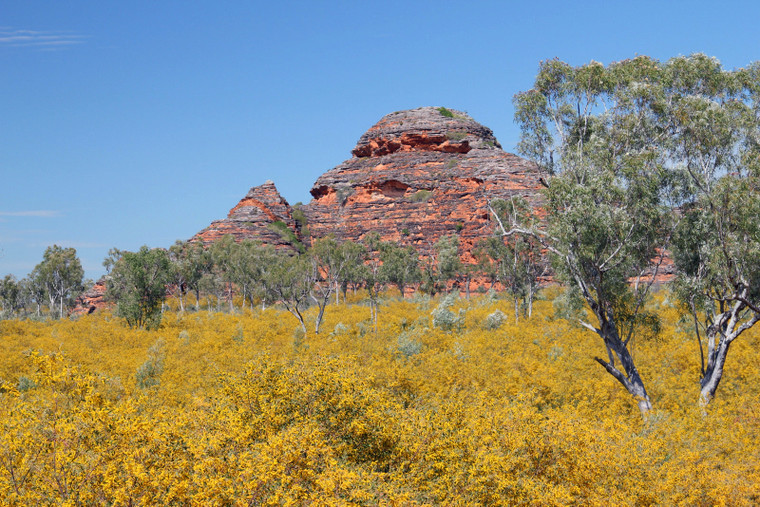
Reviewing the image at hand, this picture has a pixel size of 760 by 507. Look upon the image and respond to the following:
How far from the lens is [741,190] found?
64.4ft

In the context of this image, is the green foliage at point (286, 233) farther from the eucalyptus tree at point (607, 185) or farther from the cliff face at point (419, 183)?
the eucalyptus tree at point (607, 185)

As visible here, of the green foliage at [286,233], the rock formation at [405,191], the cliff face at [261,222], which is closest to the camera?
the rock formation at [405,191]

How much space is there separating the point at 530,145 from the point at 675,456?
1361 cm

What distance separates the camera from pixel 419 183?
338ft

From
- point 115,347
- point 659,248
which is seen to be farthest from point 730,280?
point 115,347

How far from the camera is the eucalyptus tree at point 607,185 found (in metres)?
19.9

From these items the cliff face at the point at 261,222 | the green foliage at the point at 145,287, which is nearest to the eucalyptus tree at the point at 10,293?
the cliff face at the point at 261,222

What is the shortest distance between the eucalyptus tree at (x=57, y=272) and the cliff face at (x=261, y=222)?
21229mm

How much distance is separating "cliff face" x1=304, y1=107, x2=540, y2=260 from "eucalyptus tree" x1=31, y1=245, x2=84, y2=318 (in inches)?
1721

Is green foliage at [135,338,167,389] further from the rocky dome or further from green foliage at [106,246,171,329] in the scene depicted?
the rocky dome

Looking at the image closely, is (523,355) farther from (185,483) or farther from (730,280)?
(185,483)

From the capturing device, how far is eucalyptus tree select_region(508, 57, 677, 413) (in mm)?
19906

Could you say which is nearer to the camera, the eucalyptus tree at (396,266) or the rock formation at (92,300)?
the eucalyptus tree at (396,266)

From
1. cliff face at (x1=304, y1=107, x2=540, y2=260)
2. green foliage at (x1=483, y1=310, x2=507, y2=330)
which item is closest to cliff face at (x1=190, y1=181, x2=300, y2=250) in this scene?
cliff face at (x1=304, y1=107, x2=540, y2=260)
